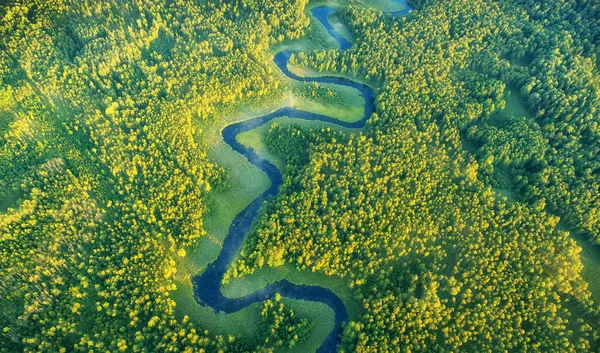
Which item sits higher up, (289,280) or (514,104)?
(514,104)

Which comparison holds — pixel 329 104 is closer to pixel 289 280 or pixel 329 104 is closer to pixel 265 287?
pixel 289 280

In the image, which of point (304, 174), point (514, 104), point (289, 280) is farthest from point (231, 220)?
point (514, 104)

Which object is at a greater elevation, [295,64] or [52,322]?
[295,64]

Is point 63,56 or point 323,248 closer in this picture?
point 323,248

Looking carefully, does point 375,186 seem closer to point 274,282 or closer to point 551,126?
point 274,282

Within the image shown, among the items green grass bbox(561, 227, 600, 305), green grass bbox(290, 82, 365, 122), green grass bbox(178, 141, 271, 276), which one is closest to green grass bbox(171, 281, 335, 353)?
green grass bbox(178, 141, 271, 276)

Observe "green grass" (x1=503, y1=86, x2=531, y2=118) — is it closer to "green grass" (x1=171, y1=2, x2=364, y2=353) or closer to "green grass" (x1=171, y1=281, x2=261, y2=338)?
"green grass" (x1=171, y1=2, x2=364, y2=353)

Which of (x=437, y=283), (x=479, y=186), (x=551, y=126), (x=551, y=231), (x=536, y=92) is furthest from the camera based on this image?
(x=536, y=92)

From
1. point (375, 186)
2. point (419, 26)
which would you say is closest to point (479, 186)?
point (375, 186)
